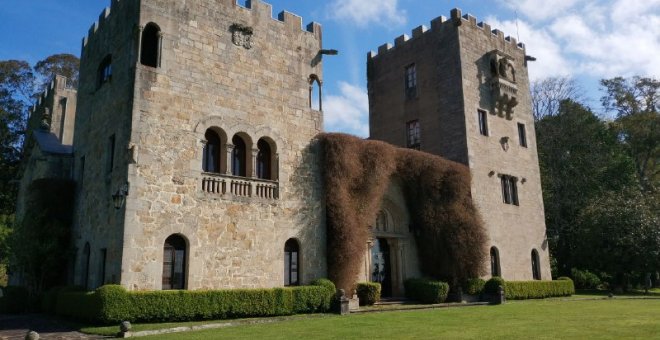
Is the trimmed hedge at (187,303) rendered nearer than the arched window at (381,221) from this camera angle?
Yes

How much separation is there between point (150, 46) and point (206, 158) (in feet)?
13.8

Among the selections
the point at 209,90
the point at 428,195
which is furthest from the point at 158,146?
the point at 428,195

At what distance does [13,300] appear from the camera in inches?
722

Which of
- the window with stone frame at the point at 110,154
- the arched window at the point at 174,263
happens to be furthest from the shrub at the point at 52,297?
the window with stone frame at the point at 110,154

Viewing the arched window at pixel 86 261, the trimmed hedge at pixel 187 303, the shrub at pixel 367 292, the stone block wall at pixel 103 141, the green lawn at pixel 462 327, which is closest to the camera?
the green lawn at pixel 462 327

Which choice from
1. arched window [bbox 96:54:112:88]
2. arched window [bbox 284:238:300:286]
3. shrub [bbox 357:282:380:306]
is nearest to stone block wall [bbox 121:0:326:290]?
arched window [bbox 284:238:300:286]

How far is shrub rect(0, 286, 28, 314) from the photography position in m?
18.3

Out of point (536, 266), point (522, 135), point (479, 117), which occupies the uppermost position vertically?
point (479, 117)

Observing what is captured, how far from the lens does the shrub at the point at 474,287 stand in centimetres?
2238

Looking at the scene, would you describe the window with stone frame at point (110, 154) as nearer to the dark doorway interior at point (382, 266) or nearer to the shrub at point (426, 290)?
the dark doorway interior at point (382, 266)

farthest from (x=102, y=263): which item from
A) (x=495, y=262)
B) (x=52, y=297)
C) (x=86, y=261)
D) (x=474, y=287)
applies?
(x=495, y=262)

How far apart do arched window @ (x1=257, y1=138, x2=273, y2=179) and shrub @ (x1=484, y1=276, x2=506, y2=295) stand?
1136 centimetres

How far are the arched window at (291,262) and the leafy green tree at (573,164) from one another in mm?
22747

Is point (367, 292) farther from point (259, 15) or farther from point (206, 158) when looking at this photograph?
point (259, 15)
